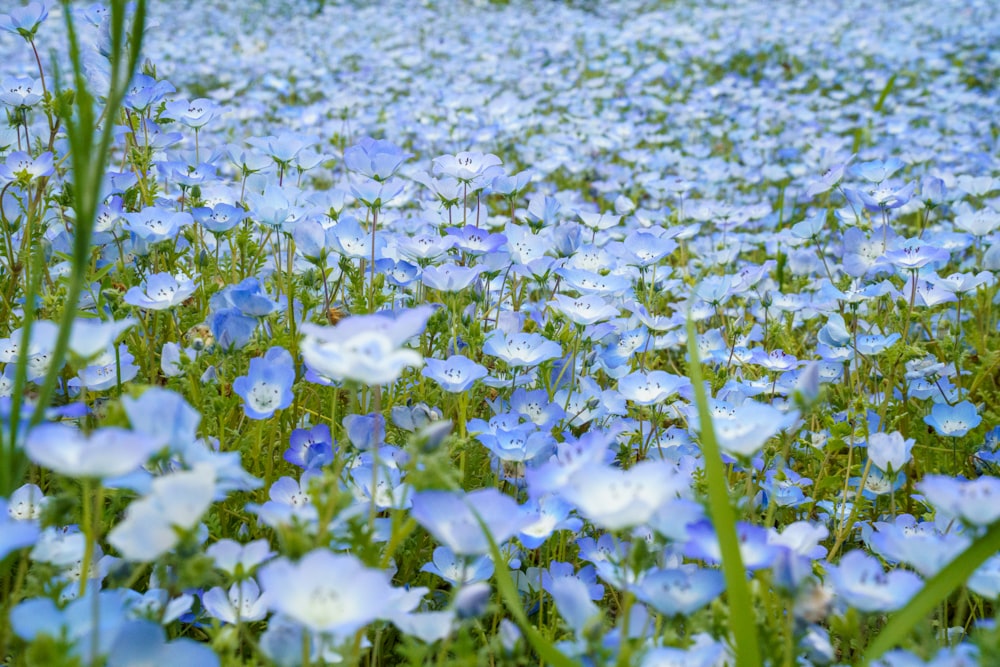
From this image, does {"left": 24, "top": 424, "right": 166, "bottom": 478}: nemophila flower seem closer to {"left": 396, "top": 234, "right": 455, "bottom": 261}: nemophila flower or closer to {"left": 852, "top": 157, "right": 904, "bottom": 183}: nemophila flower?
{"left": 396, "top": 234, "right": 455, "bottom": 261}: nemophila flower

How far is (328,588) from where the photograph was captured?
94cm

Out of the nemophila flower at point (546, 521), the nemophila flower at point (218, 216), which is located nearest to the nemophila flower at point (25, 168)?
the nemophila flower at point (218, 216)

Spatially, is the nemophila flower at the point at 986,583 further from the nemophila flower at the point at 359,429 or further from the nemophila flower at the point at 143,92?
the nemophila flower at the point at 143,92

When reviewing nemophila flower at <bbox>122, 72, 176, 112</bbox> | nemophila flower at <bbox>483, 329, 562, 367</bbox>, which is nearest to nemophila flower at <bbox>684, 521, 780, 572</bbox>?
nemophila flower at <bbox>483, 329, 562, 367</bbox>

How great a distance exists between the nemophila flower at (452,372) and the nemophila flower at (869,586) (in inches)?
29.0

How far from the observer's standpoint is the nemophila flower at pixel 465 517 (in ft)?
3.42

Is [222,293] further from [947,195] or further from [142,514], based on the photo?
[947,195]

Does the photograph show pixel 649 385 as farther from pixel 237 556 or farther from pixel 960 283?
pixel 237 556

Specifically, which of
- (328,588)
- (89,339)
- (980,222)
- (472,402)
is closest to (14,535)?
(89,339)

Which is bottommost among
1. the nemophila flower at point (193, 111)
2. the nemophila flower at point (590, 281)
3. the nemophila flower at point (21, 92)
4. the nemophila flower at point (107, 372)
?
the nemophila flower at point (107, 372)

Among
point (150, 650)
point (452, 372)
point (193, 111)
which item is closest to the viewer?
point (150, 650)

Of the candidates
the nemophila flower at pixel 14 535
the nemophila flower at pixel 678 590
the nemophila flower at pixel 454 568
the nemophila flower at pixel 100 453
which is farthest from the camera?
the nemophila flower at pixel 454 568

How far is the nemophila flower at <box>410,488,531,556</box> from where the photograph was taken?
3.42 ft

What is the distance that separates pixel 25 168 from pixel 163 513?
1479 mm
